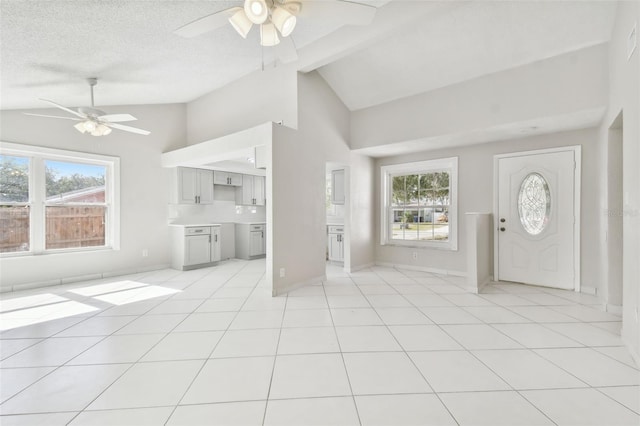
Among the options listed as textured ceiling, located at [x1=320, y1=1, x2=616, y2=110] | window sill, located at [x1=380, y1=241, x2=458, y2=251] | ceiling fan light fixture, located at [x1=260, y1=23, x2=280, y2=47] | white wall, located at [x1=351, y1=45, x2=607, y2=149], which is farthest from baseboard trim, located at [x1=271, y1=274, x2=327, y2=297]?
textured ceiling, located at [x1=320, y1=1, x2=616, y2=110]

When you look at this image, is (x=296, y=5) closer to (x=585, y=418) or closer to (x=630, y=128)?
(x=630, y=128)

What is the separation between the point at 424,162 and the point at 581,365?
3.84m

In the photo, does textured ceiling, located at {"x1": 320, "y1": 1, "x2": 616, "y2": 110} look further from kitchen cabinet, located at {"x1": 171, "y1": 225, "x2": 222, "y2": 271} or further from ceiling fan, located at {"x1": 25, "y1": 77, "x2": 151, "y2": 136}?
kitchen cabinet, located at {"x1": 171, "y1": 225, "x2": 222, "y2": 271}

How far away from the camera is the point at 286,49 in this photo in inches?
96.3

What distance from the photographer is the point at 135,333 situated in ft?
8.64

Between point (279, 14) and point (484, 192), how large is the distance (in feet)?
13.9

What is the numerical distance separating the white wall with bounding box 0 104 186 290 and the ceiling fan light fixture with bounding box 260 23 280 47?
4.10m

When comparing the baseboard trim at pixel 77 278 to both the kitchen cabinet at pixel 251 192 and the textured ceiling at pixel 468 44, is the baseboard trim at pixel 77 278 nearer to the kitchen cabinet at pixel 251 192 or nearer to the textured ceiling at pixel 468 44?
the kitchen cabinet at pixel 251 192

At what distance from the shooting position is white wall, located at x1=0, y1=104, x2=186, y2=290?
4.12 m

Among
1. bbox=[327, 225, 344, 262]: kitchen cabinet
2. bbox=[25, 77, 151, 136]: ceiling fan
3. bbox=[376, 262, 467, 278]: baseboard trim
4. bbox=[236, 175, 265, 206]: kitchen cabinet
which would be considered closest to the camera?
bbox=[25, 77, 151, 136]: ceiling fan

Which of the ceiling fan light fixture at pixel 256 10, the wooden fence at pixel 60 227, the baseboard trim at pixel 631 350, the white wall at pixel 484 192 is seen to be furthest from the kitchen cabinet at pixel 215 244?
the baseboard trim at pixel 631 350

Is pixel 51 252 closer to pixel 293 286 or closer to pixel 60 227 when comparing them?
pixel 60 227

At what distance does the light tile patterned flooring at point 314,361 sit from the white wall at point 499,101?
7.87 feet

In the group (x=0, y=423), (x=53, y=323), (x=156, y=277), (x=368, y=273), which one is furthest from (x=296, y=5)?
(x=156, y=277)
